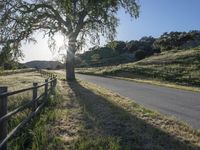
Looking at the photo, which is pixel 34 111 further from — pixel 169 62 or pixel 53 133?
pixel 169 62

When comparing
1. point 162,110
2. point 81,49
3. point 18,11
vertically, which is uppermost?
point 18,11

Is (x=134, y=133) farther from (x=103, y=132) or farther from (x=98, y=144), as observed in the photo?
(x=98, y=144)

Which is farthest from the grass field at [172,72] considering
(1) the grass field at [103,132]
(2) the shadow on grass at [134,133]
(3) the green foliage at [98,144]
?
(3) the green foliage at [98,144]

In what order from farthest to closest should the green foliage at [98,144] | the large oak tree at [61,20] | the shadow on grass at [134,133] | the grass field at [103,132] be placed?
the large oak tree at [61,20], the shadow on grass at [134,133], the grass field at [103,132], the green foliage at [98,144]

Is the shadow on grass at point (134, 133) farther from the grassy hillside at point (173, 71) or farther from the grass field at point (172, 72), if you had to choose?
the grassy hillside at point (173, 71)

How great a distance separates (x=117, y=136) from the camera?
9312 millimetres

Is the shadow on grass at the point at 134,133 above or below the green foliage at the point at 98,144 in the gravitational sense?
below

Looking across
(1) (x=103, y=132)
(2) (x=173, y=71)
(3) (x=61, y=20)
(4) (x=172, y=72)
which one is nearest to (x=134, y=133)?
(1) (x=103, y=132)

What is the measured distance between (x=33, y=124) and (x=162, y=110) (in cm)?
692

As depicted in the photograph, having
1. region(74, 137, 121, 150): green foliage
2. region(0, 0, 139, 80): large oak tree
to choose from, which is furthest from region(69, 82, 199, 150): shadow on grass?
region(0, 0, 139, 80): large oak tree

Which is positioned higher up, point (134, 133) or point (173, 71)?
point (134, 133)

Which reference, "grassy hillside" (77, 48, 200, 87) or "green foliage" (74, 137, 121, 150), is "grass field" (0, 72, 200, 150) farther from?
"grassy hillside" (77, 48, 200, 87)

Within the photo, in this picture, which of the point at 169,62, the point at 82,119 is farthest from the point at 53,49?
the point at 169,62

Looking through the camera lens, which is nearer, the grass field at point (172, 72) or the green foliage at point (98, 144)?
the green foliage at point (98, 144)
